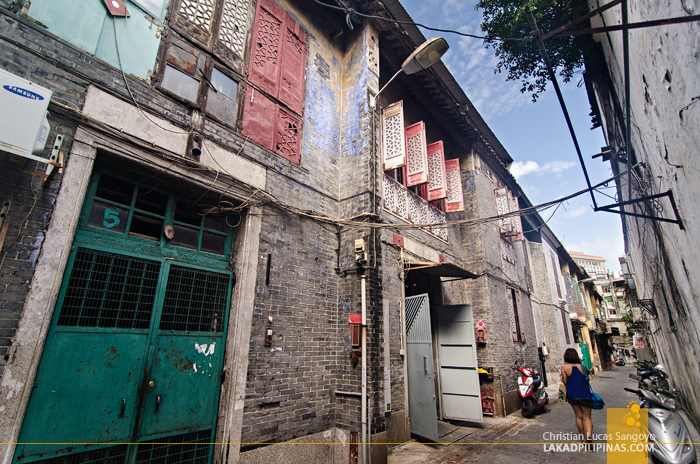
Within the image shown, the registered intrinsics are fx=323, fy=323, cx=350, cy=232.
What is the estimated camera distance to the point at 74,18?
386cm

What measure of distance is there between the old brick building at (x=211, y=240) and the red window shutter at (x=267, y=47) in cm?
4

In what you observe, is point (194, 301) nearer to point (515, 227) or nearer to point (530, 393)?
point (530, 393)

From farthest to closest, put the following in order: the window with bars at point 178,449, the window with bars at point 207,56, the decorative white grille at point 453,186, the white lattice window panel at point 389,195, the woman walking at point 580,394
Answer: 1. the decorative white grille at point 453,186
2. the white lattice window panel at point 389,195
3. the woman walking at point 580,394
4. the window with bars at point 207,56
5. the window with bars at point 178,449

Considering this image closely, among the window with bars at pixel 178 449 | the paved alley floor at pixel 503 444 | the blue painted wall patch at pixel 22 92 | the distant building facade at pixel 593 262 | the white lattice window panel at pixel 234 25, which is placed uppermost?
the distant building facade at pixel 593 262

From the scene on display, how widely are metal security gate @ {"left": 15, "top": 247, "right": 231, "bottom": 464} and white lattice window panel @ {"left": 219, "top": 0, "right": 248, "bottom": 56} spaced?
3.91 m

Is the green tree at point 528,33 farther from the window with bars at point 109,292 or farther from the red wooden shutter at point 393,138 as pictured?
the window with bars at point 109,292

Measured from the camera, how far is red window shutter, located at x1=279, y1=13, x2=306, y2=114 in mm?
6387

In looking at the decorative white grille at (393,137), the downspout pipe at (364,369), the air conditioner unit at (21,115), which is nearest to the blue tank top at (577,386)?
the downspout pipe at (364,369)

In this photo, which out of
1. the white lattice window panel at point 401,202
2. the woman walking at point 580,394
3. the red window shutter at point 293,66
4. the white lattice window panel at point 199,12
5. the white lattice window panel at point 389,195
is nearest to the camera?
the white lattice window panel at point 199,12

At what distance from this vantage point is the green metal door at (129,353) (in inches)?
129

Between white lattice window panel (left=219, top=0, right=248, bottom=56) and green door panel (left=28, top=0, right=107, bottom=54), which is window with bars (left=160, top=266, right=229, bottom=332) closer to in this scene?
green door panel (left=28, top=0, right=107, bottom=54)

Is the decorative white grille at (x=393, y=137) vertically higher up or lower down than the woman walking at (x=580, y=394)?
higher up

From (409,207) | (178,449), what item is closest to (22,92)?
(178,449)

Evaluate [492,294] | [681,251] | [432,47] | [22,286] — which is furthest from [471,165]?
[22,286]
